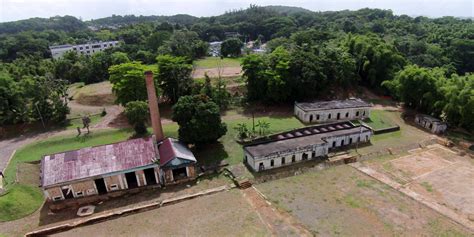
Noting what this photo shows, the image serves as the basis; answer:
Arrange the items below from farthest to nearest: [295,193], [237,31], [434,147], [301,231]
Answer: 1. [237,31]
2. [434,147]
3. [295,193]
4. [301,231]

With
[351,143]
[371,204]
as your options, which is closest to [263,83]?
[351,143]

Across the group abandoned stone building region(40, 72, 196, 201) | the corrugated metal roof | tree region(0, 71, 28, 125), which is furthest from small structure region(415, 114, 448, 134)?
tree region(0, 71, 28, 125)

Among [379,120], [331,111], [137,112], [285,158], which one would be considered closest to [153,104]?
[137,112]

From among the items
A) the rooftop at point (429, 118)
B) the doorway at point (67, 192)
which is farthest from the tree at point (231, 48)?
the doorway at point (67, 192)

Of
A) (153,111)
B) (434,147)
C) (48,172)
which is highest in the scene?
(153,111)

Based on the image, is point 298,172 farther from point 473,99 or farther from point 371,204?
point 473,99

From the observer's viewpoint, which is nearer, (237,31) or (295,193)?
(295,193)
